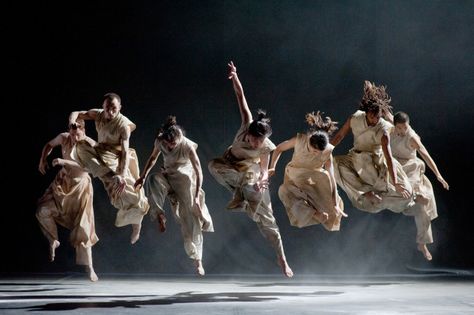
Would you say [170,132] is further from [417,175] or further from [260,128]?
[417,175]

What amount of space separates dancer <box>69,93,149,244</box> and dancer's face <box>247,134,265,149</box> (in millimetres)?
938

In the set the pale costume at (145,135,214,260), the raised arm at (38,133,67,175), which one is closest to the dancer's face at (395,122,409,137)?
the pale costume at (145,135,214,260)

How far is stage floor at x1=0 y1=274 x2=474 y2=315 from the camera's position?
5.11 meters

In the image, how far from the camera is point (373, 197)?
6.26 m

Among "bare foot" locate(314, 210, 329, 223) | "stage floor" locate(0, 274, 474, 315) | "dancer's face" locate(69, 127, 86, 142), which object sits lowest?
"stage floor" locate(0, 274, 474, 315)

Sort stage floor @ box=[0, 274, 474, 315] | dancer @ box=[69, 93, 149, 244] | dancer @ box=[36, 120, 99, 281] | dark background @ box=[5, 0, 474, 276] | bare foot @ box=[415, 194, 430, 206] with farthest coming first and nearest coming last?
1. dark background @ box=[5, 0, 474, 276]
2. bare foot @ box=[415, 194, 430, 206]
3. dancer @ box=[36, 120, 99, 281]
4. dancer @ box=[69, 93, 149, 244]
5. stage floor @ box=[0, 274, 474, 315]

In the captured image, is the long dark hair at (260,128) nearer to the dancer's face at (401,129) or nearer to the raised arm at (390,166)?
the raised arm at (390,166)

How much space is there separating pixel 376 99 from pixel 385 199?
776mm

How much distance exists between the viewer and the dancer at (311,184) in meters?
6.10

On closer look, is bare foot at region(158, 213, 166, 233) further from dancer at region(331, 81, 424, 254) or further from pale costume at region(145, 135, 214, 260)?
dancer at region(331, 81, 424, 254)

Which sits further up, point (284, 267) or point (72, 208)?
point (72, 208)

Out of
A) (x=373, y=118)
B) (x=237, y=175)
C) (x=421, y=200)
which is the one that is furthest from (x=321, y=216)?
(x=421, y=200)

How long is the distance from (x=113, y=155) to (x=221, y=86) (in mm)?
1748

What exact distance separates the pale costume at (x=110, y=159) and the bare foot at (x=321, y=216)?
53.2 inches
